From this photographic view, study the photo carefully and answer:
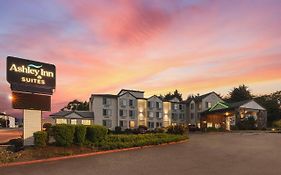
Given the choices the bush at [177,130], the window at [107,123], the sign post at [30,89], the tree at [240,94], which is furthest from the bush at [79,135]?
the tree at [240,94]

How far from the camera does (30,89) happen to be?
23812 millimetres

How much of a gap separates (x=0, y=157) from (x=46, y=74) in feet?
24.4

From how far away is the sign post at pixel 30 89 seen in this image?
2288 centimetres

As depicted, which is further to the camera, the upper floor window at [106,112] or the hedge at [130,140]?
the upper floor window at [106,112]

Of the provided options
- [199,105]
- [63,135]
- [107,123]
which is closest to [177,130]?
[63,135]

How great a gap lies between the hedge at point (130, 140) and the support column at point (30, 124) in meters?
4.29

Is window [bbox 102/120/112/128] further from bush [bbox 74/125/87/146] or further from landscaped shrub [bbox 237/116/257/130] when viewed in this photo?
bush [bbox 74/125/87/146]

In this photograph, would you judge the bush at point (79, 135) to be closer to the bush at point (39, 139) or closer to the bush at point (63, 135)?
the bush at point (63, 135)

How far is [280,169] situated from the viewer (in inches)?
592

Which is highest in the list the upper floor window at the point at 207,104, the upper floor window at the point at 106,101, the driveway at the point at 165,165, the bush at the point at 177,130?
the upper floor window at the point at 106,101

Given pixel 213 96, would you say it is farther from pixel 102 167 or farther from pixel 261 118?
pixel 102 167

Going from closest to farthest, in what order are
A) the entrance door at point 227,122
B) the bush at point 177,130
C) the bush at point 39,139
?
the bush at point 39,139 → the bush at point 177,130 → the entrance door at point 227,122

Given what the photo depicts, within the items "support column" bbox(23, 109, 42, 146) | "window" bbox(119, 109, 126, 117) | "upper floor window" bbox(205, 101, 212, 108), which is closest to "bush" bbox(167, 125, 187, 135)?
"support column" bbox(23, 109, 42, 146)

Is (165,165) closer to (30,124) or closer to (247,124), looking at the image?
(30,124)
